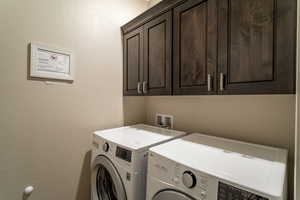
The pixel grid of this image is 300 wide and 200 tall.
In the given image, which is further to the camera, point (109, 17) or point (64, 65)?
point (109, 17)

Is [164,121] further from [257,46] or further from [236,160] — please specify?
[257,46]

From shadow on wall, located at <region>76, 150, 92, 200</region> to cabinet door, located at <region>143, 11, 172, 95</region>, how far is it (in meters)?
0.88

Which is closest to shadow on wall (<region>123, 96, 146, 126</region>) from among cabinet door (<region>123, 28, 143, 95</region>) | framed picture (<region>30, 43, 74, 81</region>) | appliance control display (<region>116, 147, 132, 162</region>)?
cabinet door (<region>123, 28, 143, 95</region>)

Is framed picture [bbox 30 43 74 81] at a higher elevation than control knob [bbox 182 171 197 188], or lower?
higher

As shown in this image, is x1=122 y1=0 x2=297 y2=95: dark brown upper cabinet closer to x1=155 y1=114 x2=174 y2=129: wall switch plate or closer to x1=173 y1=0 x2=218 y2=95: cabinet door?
x1=173 y1=0 x2=218 y2=95: cabinet door

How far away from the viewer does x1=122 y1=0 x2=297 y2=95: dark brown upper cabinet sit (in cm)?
70

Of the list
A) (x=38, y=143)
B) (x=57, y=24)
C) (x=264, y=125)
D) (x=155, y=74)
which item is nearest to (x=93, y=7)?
(x=57, y=24)

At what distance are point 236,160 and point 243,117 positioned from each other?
0.46 meters

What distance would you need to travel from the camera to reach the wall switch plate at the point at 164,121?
1689 mm

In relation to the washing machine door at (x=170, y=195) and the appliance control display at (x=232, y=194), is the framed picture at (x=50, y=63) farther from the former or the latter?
the appliance control display at (x=232, y=194)

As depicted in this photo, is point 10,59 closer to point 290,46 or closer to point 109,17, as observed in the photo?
point 109,17

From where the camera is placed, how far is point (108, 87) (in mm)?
1657

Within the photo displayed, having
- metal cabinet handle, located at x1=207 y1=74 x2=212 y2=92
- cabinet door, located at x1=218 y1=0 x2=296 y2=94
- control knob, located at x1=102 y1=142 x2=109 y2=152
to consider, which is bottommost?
control knob, located at x1=102 y1=142 x2=109 y2=152

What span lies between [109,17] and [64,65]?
694 millimetres
